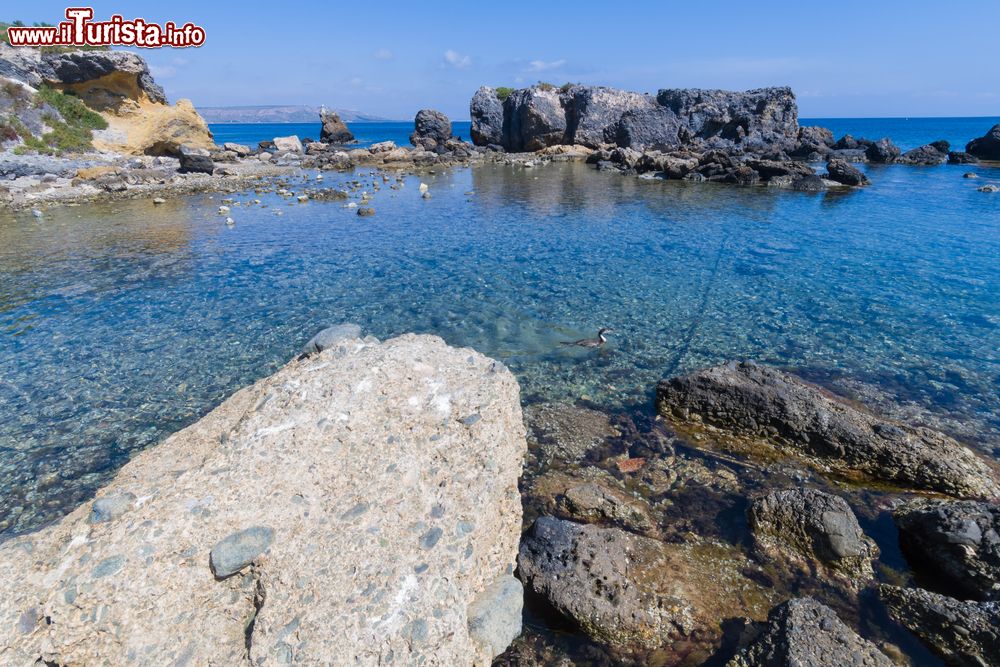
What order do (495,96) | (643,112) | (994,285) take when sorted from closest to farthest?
(994,285), (643,112), (495,96)

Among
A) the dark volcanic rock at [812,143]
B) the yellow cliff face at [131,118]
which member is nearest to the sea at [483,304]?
the yellow cliff face at [131,118]

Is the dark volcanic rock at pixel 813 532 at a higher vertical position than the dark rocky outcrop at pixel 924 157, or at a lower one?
lower

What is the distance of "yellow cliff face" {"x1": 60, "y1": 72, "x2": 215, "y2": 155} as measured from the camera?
40062 millimetres

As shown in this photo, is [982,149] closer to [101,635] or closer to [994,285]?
[994,285]

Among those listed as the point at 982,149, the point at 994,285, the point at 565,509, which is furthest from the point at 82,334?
the point at 982,149

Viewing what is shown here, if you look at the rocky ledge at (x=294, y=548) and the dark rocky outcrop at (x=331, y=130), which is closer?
the rocky ledge at (x=294, y=548)

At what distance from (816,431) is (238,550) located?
8.31 meters

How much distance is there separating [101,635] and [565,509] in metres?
5.08

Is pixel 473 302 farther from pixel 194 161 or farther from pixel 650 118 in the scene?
pixel 650 118

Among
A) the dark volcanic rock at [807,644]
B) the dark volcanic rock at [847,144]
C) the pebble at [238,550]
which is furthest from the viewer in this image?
the dark volcanic rock at [847,144]

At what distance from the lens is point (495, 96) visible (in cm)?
6856

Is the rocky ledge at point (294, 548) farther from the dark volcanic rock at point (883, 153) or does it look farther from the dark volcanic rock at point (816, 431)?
the dark volcanic rock at point (883, 153)

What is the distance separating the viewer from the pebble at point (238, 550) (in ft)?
13.5

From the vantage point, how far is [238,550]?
4176 millimetres
